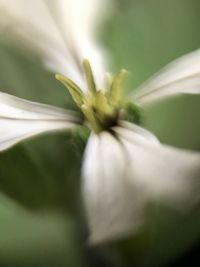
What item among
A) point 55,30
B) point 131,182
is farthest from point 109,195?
point 55,30

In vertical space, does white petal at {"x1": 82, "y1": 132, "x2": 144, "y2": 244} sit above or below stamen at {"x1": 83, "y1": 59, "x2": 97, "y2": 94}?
below

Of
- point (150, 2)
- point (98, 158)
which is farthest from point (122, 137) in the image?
point (150, 2)

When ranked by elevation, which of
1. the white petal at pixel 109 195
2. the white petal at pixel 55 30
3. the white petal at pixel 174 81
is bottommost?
the white petal at pixel 109 195

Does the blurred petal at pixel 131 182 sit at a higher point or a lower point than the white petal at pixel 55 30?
lower

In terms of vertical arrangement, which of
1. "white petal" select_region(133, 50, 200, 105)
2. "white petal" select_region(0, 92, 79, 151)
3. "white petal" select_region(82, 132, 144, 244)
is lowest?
Result: "white petal" select_region(82, 132, 144, 244)
